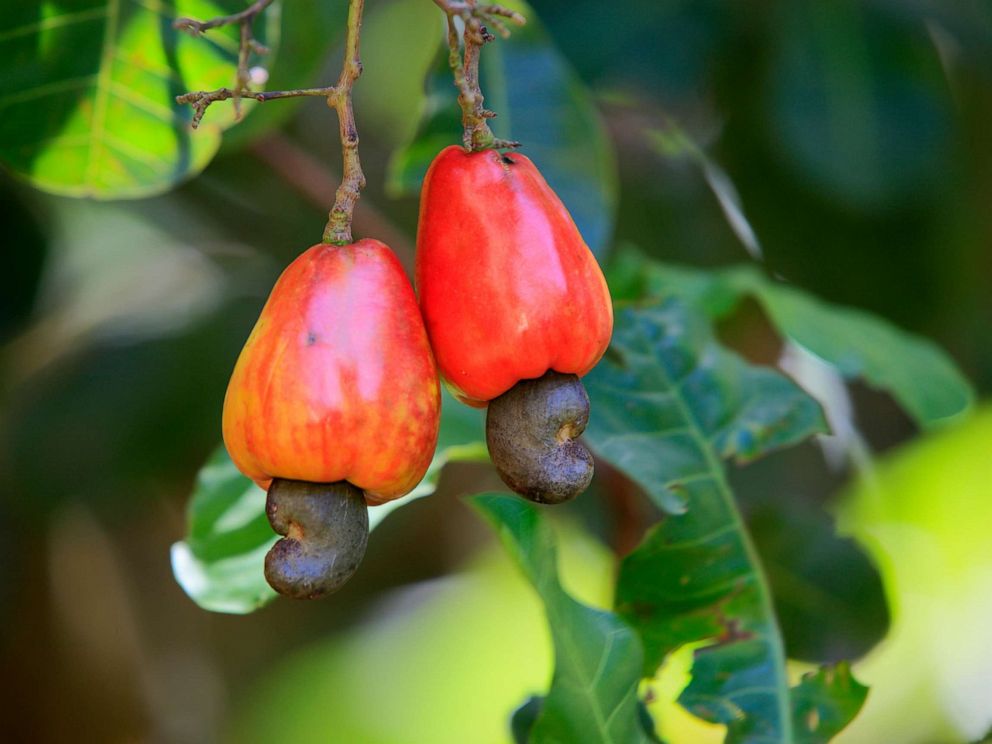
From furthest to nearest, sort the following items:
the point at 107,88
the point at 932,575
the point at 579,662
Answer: the point at 932,575
the point at 107,88
the point at 579,662

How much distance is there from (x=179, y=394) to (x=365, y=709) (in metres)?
0.77

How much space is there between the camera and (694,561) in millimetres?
1274

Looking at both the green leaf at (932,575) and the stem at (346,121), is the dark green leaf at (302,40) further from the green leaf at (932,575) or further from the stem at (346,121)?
the green leaf at (932,575)

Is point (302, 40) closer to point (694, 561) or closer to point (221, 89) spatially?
point (221, 89)

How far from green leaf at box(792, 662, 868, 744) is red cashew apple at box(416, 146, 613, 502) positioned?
2.02 feet

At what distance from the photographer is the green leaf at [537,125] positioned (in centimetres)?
144

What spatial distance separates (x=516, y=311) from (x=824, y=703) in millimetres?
739

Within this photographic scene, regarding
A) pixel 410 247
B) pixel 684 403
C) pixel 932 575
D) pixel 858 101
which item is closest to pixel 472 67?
pixel 684 403

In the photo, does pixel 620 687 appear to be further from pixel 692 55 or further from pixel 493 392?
pixel 692 55

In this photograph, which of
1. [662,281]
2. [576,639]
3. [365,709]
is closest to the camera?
[576,639]

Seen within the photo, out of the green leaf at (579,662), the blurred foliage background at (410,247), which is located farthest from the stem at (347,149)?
the blurred foliage background at (410,247)

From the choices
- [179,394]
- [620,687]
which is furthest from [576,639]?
[179,394]

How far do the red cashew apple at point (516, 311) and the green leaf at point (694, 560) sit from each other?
42 centimetres

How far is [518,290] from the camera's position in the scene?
0.80 m
